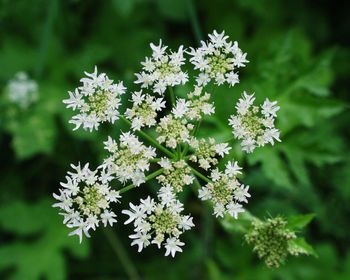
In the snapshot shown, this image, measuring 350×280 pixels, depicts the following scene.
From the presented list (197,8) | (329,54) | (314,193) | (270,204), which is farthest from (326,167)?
(197,8)

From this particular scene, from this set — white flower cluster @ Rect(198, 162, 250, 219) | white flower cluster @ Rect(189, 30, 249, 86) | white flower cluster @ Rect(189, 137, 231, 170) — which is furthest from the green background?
white flower cluster @ Rect(198, 162, 250, 219)

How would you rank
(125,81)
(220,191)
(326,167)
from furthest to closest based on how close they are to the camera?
(326,167)
(125,81)
(220,191)

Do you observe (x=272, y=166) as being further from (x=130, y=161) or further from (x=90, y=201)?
(x=90, y=201)

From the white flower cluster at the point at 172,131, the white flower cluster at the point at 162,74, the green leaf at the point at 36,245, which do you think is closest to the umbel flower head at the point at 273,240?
the white flower cluster at the point at 172,131

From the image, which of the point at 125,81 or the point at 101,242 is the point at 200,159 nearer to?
the point at 125,81

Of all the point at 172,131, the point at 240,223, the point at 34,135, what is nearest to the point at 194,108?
the point at 172,131

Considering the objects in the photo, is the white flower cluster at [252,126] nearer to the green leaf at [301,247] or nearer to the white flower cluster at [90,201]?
the green leaf at [301,247]
